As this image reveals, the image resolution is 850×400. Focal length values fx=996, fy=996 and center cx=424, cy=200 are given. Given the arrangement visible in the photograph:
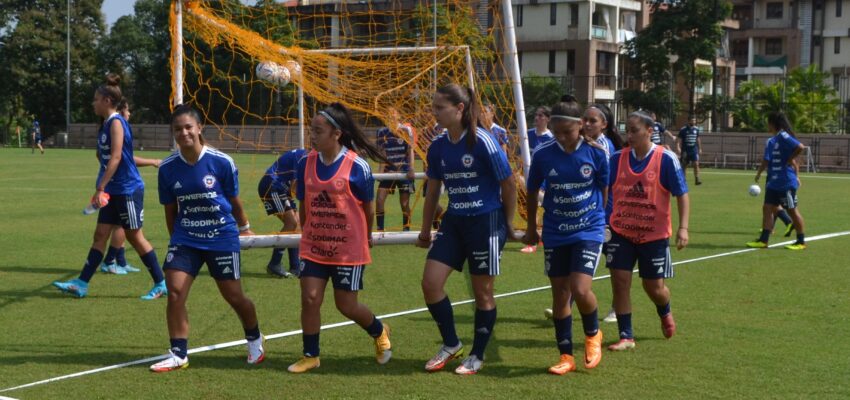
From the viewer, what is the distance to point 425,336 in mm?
7820

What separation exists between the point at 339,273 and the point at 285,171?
14.5 feet

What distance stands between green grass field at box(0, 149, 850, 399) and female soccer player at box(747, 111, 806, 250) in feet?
1.71

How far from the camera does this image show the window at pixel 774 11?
245ft

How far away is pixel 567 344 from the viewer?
672 cm

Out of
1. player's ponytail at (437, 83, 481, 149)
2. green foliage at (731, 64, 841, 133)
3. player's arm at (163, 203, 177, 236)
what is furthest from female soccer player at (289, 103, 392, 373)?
green foliage at (731, 64, 841, 133)

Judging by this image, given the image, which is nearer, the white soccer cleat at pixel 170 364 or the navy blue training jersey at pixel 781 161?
the white soccer cleat at pixel 170 364

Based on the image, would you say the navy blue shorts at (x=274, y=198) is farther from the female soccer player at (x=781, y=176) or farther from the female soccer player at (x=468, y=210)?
the female soccer player at (x=781, y=176)

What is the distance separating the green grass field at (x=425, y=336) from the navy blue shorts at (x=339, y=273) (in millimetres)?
587

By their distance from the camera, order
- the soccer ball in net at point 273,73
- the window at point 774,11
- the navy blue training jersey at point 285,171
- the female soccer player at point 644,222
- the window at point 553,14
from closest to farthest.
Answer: the female soccer player at point 644,222 → the navy blue training jersey at point 285,171 → the soccer ball in net at point 273,73 → the window at point 553,14 → the window at point 774,11

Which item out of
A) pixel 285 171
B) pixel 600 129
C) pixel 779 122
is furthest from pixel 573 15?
pixel 600 129

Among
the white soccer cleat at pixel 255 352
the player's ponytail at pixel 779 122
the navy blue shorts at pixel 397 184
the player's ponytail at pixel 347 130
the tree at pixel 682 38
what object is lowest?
the white soccer cleat at pixel 255 352

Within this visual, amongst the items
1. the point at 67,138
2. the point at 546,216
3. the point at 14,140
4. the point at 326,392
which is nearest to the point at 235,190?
the point at 326,392

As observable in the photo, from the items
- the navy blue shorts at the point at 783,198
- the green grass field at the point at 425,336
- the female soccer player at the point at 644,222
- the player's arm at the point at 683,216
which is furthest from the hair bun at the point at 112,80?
the navy blue shorts at the point at 783,198

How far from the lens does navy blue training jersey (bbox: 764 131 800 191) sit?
13586 mm
